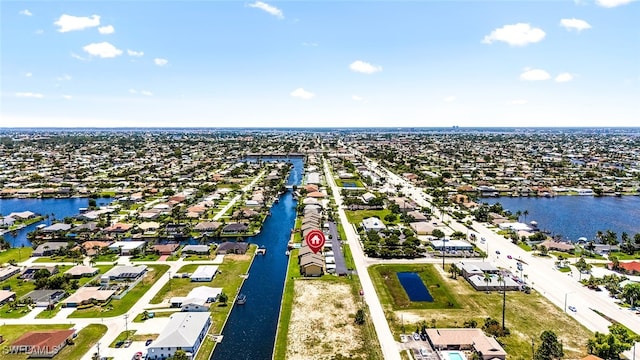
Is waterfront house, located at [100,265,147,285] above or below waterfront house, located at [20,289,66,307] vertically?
above

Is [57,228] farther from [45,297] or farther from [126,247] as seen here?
[45,297]

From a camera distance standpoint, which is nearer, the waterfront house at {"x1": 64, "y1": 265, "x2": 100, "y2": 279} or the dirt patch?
the waterfront house at {"x1": 64, "y1": 265, "x2": 100, "y2": 279}

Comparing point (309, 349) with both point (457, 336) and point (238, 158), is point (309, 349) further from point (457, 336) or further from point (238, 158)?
point (238, 158)

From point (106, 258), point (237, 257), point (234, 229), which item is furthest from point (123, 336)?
point (234, 229)

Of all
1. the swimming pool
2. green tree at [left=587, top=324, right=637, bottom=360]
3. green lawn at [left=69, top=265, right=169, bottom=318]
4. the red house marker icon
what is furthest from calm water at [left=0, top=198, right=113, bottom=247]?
green tree at [left=587, top=324, right=637, bottom=360]

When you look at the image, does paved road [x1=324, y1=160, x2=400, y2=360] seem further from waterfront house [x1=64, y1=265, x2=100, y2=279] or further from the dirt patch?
waterfront house [x1=64, y1=265, x2=100, y2=279]

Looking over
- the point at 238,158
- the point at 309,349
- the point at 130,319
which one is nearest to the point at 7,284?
the point at 130,319
